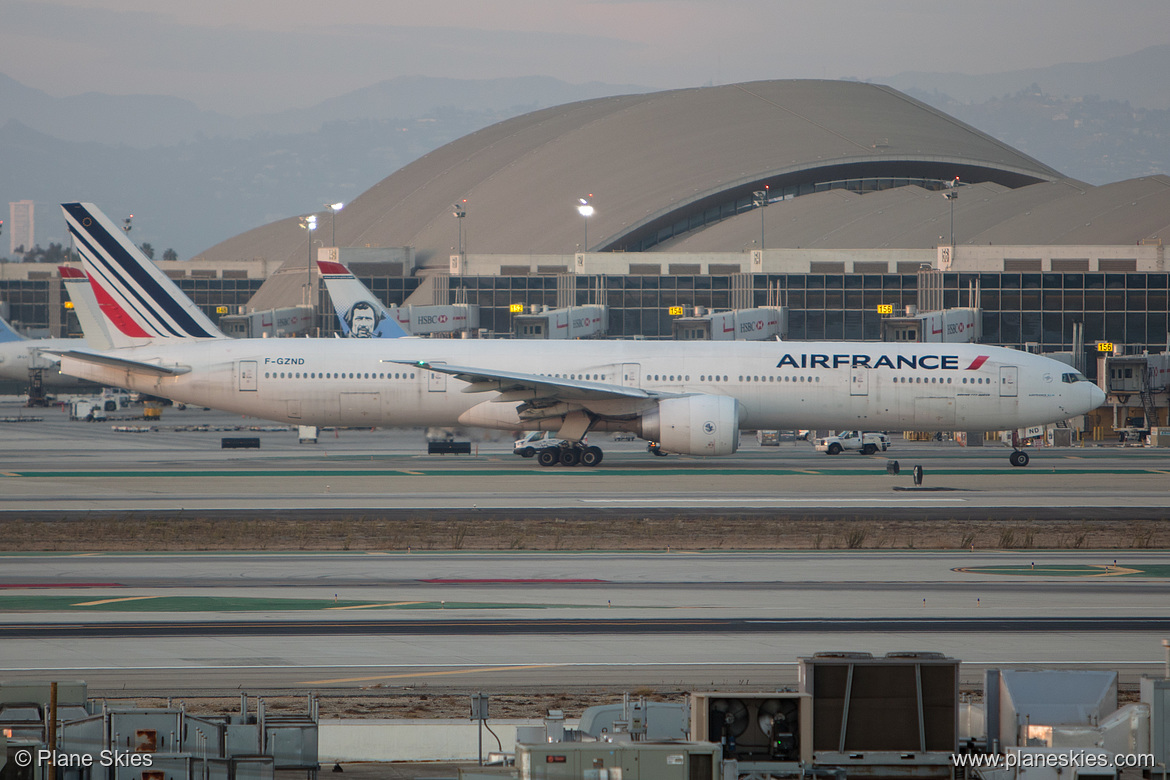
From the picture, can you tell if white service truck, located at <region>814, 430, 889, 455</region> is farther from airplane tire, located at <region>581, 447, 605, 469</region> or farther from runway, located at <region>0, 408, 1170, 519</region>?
airplane tire, located at <region>581, 447, 605, 469</region>

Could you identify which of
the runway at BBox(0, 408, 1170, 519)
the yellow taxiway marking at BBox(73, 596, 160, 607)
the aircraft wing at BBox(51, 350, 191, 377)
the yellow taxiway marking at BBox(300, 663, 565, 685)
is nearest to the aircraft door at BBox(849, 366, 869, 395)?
the runway at BBox(0, 408, 1170, 519)

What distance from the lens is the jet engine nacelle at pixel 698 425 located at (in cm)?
4409

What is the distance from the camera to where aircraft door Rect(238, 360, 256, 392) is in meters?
47.0

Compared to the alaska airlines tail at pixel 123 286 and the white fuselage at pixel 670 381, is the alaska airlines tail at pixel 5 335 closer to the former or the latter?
the alaska airlines tail at pixel 123 286

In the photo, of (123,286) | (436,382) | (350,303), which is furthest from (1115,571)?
(350,303)

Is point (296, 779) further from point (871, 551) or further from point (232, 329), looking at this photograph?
point (232, 329)

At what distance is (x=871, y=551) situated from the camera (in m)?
28.7

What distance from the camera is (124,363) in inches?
1826

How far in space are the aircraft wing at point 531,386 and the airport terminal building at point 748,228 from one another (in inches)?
1623

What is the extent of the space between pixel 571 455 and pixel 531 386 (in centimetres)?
364

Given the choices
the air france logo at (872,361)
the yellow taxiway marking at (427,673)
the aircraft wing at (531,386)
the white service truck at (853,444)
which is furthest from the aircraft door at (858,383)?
the yellow taxiway marking at (427,673)

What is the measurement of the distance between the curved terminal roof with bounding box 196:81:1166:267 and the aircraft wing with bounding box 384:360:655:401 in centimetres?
6039

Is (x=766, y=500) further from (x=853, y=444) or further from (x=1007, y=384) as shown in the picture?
(x=853, y=444)

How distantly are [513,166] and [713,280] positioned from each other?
4163 centimetres
